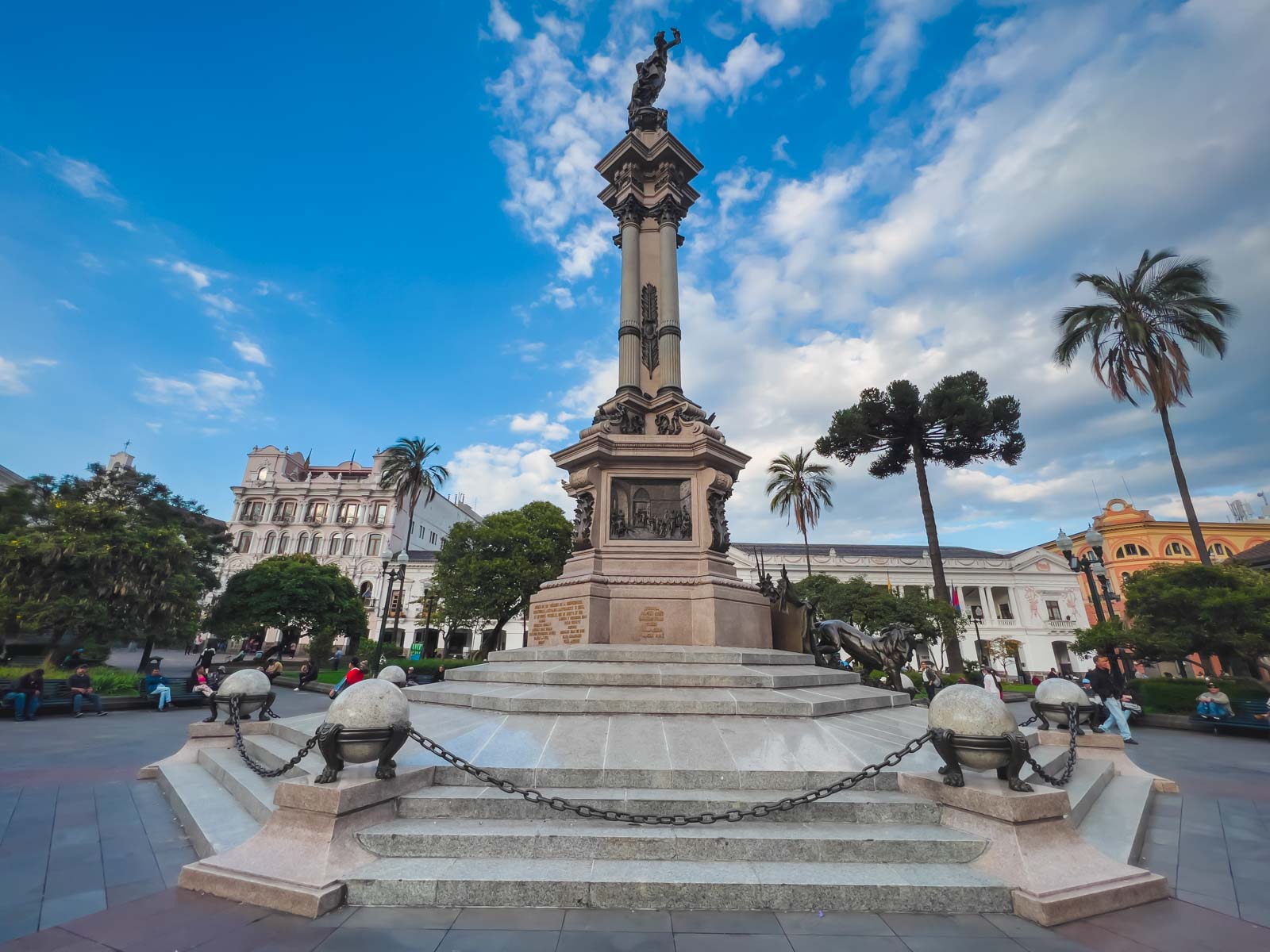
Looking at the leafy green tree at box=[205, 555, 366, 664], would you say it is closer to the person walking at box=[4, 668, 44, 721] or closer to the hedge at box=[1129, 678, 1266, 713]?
the person walking at box=[4, 668, 44, 721]

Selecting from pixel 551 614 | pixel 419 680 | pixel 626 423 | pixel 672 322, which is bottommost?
pixel 419 680

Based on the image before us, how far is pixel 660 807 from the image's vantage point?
4484 millimetres

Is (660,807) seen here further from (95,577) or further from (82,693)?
(95,577)

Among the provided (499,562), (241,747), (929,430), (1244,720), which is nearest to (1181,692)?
(1244,720)

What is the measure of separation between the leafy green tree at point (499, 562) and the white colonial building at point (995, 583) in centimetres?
2212

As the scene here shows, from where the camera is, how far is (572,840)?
13.4 ft

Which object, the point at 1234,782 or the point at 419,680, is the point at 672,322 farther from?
the point at 419,680

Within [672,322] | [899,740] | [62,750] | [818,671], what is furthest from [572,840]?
[672,322]

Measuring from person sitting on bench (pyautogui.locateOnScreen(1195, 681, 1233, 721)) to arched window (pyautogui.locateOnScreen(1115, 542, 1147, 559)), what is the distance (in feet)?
200

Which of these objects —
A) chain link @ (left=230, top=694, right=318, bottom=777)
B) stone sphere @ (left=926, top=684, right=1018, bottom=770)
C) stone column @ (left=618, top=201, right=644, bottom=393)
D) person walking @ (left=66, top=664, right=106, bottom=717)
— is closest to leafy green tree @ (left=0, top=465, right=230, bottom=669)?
person walking @ (left=66, top=664, right=106, bottom=717)

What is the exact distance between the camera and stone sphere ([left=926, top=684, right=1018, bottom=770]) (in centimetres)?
432

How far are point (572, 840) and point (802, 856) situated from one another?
1.74 meters

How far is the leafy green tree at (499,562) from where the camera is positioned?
1446 inches

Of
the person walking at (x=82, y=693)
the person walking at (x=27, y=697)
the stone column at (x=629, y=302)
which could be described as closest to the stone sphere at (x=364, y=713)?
the stone column at (x=629, y=302)
